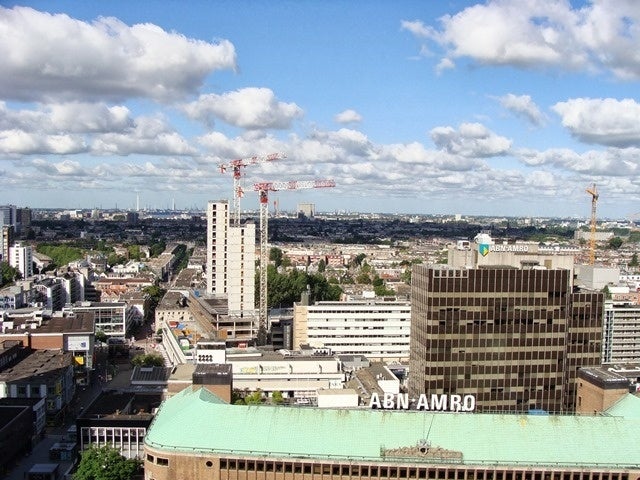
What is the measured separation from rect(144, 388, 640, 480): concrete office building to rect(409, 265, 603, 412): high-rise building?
27.4 m

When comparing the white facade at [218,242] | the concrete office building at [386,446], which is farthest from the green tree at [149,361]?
the concrete office building at [386,446]

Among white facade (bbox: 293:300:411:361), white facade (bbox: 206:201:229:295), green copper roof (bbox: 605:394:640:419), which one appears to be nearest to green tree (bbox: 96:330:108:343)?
white facade (bbox: 206:201:229:295)

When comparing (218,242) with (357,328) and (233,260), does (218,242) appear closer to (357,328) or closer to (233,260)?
(233,260)

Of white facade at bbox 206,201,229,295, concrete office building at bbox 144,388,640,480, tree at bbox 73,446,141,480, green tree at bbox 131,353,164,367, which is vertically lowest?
green tree at bbox 131,353,164,367

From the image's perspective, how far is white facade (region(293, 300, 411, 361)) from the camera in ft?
516

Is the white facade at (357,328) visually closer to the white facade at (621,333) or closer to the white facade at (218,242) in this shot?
the white facade at (218,242)

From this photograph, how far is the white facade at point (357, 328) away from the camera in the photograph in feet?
516

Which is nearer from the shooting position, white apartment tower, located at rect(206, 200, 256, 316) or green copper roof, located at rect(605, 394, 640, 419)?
green copper roof, located at rect(605, 394, 640, 419)

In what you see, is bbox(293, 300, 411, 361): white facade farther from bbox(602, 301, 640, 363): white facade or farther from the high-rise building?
the high-rise building

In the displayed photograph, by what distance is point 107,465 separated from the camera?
81.4m

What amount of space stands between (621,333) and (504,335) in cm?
7851

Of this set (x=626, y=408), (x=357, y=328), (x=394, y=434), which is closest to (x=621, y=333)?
(x=357, y=328)

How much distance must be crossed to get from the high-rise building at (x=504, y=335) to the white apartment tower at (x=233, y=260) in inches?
3277

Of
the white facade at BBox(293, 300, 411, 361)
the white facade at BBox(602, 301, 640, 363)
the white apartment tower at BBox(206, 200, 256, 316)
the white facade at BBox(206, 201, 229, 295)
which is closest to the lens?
the white facade at BBox(602, 301, 640, 363)
